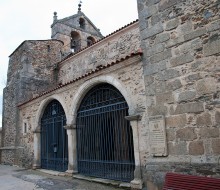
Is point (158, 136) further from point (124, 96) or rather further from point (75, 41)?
point (75, 41)

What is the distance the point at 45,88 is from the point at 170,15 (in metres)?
9.31

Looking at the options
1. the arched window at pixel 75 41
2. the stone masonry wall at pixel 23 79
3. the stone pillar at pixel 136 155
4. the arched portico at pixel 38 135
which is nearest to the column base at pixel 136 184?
the stone pillar at pixel 136 155

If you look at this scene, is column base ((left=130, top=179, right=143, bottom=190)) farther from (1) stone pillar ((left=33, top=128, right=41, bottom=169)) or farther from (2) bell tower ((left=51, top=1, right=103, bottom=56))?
(2) bell tower ((left=51, top=1, right=103, bottom=56))

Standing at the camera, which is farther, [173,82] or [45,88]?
[45,88]

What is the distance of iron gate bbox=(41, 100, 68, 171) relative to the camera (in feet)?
25.6

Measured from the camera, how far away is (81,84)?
Result: 695cm

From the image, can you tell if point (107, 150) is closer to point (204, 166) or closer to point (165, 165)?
point (165, 165)

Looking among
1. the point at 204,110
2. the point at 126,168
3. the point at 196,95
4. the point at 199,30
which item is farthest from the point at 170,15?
the point at 126,168

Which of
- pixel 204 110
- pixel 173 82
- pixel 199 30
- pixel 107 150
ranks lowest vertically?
pixel 107 150

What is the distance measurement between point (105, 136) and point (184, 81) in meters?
3.05

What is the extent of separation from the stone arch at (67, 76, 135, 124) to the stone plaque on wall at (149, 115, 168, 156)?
1116 mm

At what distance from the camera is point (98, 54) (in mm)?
10578

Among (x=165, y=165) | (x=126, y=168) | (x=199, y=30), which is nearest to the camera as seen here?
(x=199, y=30)

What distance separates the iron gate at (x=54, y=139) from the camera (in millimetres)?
7814
